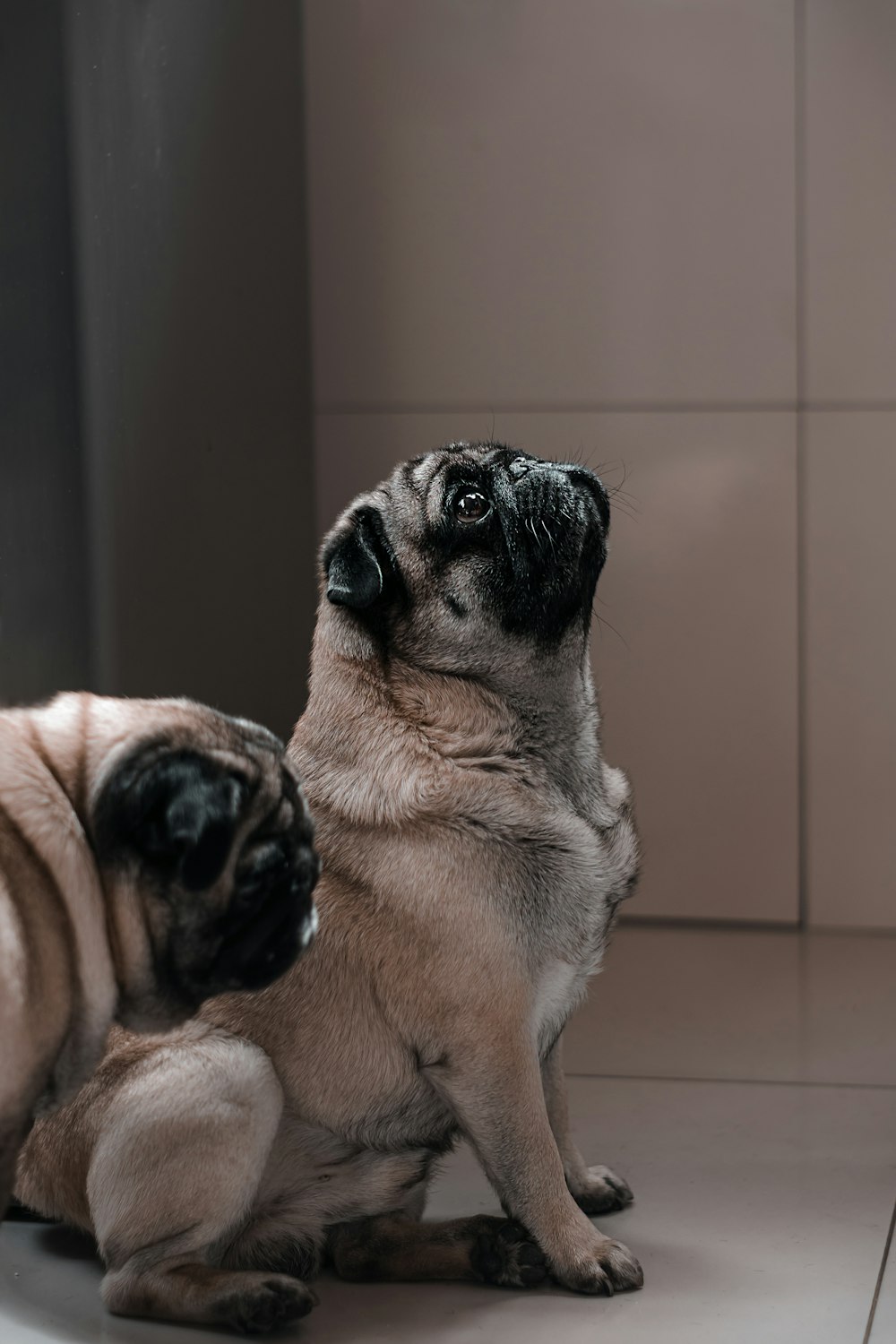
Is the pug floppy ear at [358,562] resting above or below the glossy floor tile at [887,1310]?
above

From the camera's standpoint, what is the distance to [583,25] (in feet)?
10.7

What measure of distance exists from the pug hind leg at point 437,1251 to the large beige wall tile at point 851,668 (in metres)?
1.57

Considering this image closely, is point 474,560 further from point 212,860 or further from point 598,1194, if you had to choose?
point 598,1194

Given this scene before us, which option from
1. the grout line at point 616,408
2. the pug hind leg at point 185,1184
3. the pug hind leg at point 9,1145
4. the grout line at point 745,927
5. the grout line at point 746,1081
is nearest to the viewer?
the pug hind leg at point 9,1145

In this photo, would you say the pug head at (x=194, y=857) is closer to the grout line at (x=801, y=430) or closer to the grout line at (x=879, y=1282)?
the grout line at (x=879, y=1282)

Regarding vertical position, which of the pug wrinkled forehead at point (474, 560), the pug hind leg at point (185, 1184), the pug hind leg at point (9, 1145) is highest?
the pug wrinkled forehead at point (474, 560)

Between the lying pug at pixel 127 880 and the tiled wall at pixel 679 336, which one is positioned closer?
the lying pug at pixel 127 880

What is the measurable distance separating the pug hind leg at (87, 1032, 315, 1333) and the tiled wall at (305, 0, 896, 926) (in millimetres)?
1755

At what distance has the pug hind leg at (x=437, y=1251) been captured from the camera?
1.94 meters

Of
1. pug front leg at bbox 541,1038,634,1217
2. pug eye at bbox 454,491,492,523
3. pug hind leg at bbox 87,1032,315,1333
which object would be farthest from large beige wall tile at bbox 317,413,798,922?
pug hind leg at bbox 87,1032,315,1333

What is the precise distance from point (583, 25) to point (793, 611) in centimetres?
127

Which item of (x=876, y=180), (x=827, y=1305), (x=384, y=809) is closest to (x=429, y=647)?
(x=384, y=809)

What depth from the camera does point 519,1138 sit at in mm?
1869

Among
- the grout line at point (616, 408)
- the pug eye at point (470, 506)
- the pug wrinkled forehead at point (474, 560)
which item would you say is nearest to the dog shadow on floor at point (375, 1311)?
the pug wrinkled forehead at point (474, 560)
